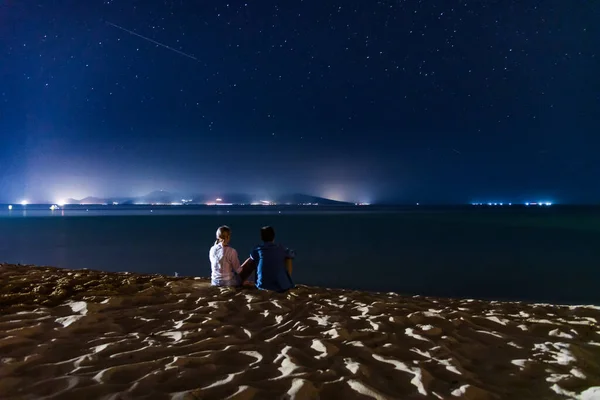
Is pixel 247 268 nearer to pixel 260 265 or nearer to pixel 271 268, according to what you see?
pixel 260 265

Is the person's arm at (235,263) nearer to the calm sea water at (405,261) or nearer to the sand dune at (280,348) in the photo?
the sand dune at (280,348)

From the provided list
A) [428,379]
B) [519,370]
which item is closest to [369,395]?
[428,379]

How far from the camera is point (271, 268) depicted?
763 cm

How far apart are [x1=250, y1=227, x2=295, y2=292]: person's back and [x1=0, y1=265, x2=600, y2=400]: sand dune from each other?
0.57 metres

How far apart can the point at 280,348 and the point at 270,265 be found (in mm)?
3324

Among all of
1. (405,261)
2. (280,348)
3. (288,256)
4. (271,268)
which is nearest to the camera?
(280,348)

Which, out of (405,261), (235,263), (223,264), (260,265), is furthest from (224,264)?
(405,261)

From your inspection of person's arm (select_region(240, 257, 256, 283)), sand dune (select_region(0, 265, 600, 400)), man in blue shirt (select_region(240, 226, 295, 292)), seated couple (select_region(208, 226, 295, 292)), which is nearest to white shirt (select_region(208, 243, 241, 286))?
seated couple (select_region(208, 226, 295, 292))

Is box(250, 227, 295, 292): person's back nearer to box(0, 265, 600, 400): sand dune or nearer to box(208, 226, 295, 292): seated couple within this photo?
box(208, 226, 295, 292): seated couple

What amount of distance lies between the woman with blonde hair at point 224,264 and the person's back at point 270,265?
1.44ft

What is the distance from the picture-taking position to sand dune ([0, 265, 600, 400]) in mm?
3367

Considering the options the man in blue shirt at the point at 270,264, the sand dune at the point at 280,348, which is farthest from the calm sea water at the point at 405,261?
the sand dune at the point at 280,348

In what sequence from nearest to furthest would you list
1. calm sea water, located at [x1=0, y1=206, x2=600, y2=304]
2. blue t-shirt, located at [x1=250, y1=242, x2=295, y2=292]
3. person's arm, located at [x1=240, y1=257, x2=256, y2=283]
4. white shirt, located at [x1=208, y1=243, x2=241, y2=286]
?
blue t-shirt, located at [x1=250, y1=242, x2=295, y2=292] → white shirt, located at [x1=208, y1=243, x2=241, y2=286] → person's arm, located at [x1=240, y1=257, x2=256, y2=283] → calm sea water, located at [x1=0, y1=206, x2=600, y2=304]

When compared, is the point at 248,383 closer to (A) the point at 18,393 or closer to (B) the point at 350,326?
(A) the point at 18,393
